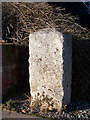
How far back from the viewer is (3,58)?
156 inches

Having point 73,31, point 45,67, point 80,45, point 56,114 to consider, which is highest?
point 73,31

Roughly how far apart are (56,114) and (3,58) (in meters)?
1.80

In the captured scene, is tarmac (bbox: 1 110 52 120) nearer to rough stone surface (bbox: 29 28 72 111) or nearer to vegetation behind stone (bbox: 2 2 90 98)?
rough stone surface (bbox: 29 28 72 111)

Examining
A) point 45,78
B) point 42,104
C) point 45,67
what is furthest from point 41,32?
point 42,104

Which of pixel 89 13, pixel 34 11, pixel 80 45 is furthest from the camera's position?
pixel 89 13

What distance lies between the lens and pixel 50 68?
3.15m

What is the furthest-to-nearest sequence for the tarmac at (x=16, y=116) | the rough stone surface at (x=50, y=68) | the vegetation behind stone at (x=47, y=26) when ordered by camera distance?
the vegetation behind stone at (x=47, y=26) → the rough stone surface at (x=50, y=68) → the tarmac at (x=16, y=116)

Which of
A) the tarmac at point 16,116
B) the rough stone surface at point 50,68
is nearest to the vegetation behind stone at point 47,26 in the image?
the rough stone surface at point 50,68

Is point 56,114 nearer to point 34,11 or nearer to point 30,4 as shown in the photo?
point 34,11

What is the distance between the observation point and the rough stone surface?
309cm

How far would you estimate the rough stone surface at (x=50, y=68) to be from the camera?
3086 millimetres

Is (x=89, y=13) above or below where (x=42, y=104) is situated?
above

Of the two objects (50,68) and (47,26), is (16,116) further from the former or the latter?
(47,26)

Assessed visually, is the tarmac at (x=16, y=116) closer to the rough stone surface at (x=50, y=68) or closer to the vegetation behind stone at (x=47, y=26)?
the rough stone surface at (x=50, y=68)
